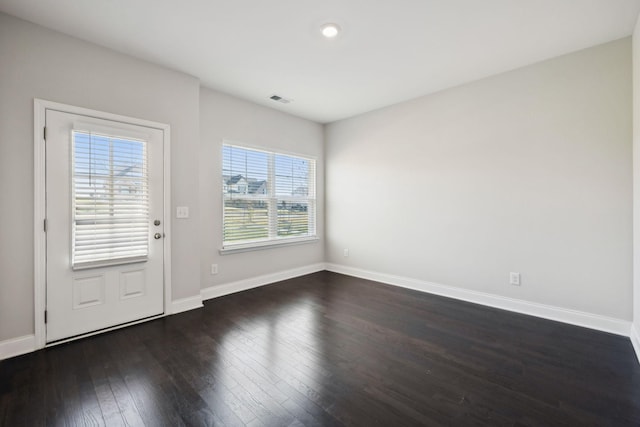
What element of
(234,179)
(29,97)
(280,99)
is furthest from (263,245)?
(29,97)

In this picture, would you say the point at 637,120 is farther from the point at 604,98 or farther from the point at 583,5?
the point at 583,5

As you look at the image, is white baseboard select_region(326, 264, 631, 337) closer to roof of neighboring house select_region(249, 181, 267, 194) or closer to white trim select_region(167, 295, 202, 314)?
roof of neighboring house select_region(249, 181, 267, 194)

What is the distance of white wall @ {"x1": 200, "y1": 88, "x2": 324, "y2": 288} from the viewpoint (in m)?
3.66

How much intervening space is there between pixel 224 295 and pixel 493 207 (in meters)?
3.56

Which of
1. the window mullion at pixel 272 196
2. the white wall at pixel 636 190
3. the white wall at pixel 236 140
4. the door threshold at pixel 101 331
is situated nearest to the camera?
the white wall at pixel 636 190

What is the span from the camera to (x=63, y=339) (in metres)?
2.50

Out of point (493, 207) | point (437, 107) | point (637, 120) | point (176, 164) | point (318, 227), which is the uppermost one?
point (437, 107)

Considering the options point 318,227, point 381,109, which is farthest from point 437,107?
point 318,227

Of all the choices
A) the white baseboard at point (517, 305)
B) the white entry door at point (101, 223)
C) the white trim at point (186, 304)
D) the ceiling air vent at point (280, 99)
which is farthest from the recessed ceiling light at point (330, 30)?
the white baseboard at point (517, 305)

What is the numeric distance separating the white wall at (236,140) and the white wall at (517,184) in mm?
1223

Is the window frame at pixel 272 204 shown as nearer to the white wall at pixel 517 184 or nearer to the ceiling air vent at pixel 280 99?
the ceiling air vent at pixel 280 99

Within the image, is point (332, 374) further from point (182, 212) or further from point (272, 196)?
point (272, 196)

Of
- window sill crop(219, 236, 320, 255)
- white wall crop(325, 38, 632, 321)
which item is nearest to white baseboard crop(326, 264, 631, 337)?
white wall crop(325, 38, 632, 321)

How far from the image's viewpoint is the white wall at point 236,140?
3.66 meters
